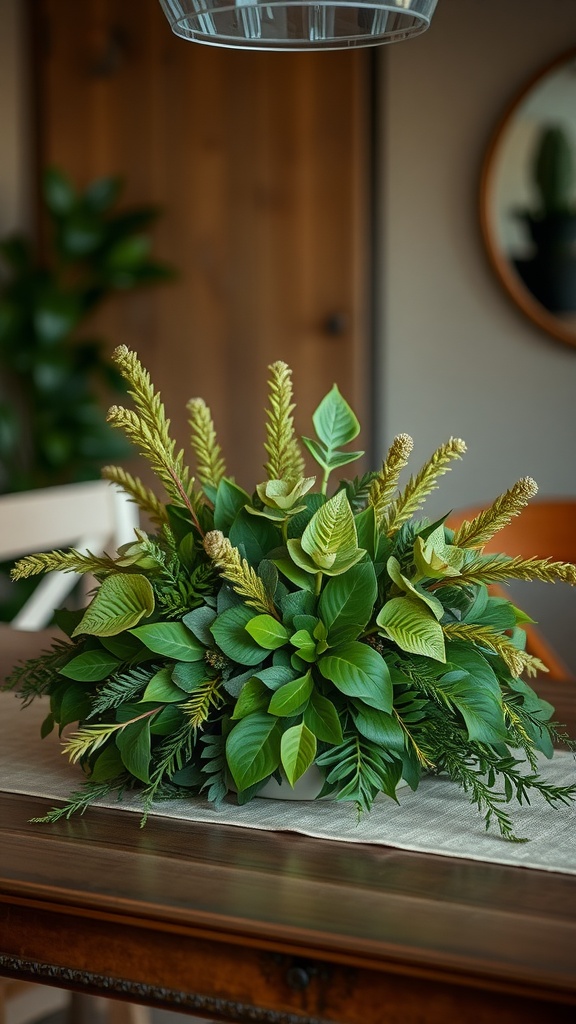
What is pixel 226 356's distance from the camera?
321 centimetres

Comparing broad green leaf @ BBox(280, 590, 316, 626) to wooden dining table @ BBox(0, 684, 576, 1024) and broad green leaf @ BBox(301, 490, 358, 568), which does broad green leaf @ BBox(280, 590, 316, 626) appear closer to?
broad green leaf @ BBox(301, 490, 358, 568)

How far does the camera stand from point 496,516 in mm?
911

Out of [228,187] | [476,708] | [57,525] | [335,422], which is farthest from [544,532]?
[228,187]

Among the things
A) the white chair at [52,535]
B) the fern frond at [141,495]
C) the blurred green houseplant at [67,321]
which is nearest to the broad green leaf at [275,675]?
the fern frond at [141,495]

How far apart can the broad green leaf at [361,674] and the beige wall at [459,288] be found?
2.22m

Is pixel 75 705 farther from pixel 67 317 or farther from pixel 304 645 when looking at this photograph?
pixel 67 317

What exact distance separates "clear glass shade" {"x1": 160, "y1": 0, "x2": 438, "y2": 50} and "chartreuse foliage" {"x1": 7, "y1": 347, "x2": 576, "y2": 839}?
32 centimetres

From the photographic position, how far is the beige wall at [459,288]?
293 cm

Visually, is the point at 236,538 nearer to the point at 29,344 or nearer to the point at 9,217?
the point at 29,344

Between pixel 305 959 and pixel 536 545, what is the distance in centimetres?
127

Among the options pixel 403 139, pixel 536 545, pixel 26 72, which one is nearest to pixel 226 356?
pixel 403 139

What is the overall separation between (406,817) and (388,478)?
272 millimetres

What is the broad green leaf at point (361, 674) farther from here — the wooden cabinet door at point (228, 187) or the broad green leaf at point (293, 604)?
the wooden cabinet door at point (228, 187)

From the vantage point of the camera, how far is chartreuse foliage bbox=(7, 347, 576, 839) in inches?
33.4
